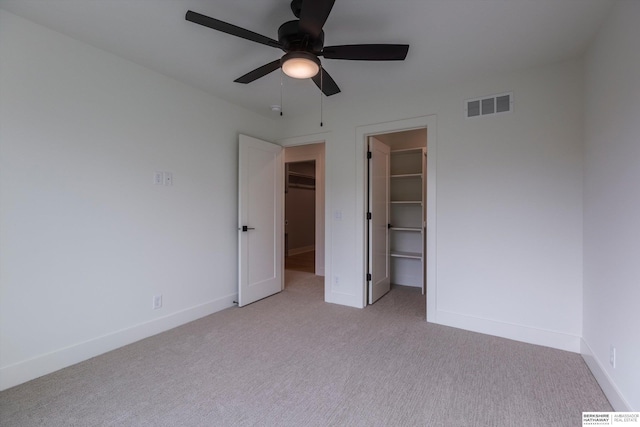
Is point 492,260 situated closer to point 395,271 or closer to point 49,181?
point 395,271

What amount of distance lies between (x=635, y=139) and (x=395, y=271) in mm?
3426

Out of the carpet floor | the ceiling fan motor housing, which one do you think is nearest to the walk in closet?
the carpet floor

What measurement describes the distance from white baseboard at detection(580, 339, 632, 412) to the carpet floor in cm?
6

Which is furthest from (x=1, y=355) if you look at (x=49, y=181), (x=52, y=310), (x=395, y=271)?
(x=395, y=271)

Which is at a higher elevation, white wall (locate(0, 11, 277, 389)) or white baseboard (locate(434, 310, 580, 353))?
white wall (locate(0, 11, 277, 389))

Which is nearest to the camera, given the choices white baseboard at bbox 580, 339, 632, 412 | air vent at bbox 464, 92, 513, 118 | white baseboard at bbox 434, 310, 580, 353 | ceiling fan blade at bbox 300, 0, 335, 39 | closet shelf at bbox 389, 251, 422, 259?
ceiling fan blade at bbox 300, 0, 335, 39

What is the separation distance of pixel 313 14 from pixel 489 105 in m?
2.15

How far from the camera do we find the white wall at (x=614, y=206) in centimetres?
157

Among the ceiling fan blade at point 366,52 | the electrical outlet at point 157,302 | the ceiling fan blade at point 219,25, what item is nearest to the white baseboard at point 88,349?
the electrical outlet at point 157,302

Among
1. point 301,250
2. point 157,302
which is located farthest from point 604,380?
point 301,250

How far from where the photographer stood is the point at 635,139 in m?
1.56

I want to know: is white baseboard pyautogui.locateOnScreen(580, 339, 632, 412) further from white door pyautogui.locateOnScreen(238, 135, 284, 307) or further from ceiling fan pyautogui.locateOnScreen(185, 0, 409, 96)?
white door pyautogui.locateOnScreen(238, 135, 284, 307)

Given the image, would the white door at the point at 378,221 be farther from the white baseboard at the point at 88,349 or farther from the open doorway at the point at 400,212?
the white baseboard at the point at 88,349

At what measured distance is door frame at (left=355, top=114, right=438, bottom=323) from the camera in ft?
10.2
